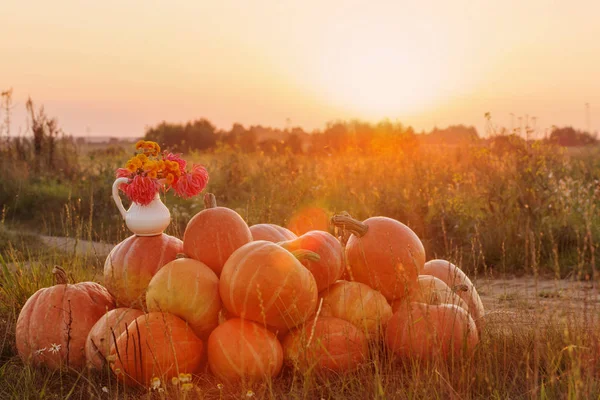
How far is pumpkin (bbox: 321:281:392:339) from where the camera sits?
3.06 meters

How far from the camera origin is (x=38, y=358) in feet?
10.9

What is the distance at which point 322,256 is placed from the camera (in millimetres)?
3174

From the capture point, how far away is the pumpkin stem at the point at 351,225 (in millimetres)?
3283

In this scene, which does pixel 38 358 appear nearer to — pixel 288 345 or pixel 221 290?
Answer: pixel 221 290

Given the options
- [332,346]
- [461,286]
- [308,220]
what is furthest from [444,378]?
[308,220]

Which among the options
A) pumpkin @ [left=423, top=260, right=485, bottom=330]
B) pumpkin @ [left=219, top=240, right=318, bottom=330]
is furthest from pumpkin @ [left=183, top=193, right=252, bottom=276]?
pumpkin @ [left=423, top=260, right=485, bottom=330]

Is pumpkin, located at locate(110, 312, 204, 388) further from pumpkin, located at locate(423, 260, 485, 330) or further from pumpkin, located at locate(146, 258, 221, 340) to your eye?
pumpkin, located at locate(423, 260, 485, 330)

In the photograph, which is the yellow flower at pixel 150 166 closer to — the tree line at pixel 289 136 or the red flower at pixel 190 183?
the red flower at pixel 190 183

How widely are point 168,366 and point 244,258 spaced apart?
61cm

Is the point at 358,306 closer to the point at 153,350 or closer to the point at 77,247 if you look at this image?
the point at 153,350

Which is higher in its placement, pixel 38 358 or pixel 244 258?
pixel 244 258

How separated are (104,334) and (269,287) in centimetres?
92

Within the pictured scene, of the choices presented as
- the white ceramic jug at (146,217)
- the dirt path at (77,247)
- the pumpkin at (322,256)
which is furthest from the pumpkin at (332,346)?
the dirt path at (77,247)

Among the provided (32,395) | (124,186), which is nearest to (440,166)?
(124,186)
